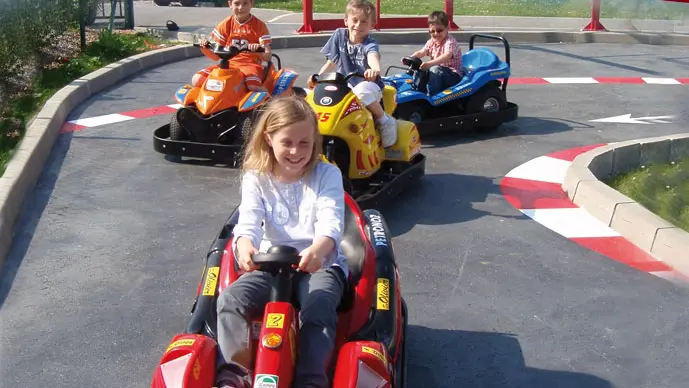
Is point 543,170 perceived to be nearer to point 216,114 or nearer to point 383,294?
point 216,114

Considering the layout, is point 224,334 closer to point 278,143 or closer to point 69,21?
point 278,143

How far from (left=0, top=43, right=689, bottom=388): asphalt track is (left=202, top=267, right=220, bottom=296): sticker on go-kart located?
0.45 metres

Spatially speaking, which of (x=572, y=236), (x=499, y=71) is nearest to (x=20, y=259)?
(x=572, y=236)

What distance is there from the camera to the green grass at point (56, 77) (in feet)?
20.4

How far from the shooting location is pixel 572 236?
464 cm

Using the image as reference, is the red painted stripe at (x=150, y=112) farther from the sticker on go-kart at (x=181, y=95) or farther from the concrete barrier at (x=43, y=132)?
the sticker on go-kart at (x=181, y=95)

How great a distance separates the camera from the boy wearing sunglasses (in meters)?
7.05

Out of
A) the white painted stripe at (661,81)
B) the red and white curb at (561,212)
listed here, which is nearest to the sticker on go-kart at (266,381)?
the red and white curb at (561,212)

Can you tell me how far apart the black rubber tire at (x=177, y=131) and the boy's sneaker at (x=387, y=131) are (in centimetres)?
159

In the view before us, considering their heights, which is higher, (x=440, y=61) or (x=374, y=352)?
(x=440, y=61)

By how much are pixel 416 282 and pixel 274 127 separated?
1496mm

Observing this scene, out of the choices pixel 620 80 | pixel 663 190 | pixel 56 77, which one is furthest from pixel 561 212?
pixel 56 77

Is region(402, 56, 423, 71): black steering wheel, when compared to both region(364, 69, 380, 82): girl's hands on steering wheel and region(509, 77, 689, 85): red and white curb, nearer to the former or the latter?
region(364, 69, 380, 82): girl's hands on steering wheel

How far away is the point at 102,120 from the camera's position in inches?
286
